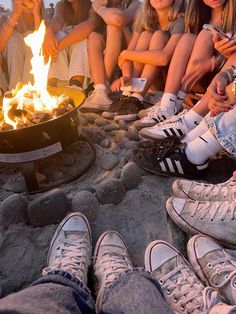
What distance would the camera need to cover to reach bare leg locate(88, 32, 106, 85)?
340 cm

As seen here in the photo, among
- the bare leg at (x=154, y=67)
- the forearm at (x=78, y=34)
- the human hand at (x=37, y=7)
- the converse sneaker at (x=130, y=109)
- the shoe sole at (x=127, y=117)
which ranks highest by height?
the human hand at (x=37, y=7)

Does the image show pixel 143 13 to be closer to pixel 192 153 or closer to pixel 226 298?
pixel 192 153

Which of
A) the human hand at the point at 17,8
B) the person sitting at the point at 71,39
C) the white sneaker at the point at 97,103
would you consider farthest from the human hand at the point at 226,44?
the human hand at the point at 17,8

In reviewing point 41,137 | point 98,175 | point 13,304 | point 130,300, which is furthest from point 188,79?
point 13,304

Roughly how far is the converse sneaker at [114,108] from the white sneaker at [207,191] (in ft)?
4.34

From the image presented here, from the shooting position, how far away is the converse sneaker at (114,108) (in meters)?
3.00

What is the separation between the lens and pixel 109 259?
148 cm

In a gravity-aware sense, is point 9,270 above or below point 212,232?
below

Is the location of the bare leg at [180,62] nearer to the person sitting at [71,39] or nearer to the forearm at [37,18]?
the person sitting at [71,39]

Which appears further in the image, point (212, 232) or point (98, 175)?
point (98, 175)

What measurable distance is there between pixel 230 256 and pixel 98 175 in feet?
3.47

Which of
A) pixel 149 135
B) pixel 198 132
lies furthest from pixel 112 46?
pixel 198 132

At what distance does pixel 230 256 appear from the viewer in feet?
4.74

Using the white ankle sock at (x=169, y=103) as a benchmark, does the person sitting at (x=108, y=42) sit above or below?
above
